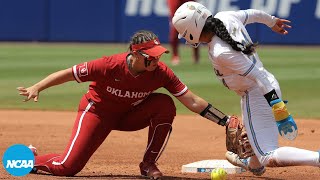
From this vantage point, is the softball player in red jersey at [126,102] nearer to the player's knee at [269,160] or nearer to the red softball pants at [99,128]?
the red softball pants at [99,128]

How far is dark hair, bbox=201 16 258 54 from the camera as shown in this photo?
20.9 ft

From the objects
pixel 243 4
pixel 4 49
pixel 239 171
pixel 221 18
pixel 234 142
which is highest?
pixel 221 18

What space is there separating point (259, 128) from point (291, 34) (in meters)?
19.2

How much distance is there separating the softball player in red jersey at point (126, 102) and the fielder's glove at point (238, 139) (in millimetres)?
99

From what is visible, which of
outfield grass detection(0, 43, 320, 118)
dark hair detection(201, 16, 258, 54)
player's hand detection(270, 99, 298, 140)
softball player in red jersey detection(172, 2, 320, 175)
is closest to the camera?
player's hand detection(270, 99, 298, 140)

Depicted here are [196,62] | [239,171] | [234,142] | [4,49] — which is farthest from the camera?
[4,49]

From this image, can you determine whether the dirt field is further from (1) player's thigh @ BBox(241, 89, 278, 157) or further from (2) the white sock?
(2) the white sock

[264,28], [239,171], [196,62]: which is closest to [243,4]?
[264,28]

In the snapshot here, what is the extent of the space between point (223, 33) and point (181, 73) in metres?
10.5

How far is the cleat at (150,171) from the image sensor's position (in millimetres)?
7069

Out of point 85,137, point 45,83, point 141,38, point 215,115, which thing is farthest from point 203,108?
point 45,83

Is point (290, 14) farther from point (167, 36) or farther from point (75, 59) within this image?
point (75, 59)

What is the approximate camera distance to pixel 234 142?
698cm

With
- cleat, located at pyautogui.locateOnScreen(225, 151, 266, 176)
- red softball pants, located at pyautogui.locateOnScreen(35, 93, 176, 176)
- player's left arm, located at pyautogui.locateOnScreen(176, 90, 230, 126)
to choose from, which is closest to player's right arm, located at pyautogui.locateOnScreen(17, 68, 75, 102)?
red softball pants, located at pyautogui.locateOnScreen(35, 93, 176, 176)
